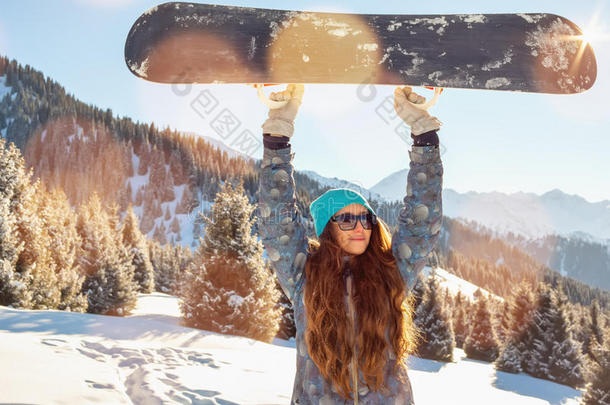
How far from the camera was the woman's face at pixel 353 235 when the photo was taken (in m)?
2.10

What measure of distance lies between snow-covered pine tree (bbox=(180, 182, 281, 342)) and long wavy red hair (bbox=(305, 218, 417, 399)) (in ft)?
36.0

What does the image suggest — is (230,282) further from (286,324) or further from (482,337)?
(482,337)

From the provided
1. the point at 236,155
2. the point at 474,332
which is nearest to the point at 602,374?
the point at 474,332

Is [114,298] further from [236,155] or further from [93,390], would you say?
[236,155]

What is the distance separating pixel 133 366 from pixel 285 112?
5171 mm

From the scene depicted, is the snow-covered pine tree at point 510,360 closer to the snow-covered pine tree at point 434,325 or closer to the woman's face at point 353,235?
the snow-covered pine tree at point 434,325

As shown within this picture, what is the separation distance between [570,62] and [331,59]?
115 centimetres

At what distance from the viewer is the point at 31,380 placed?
3.65 metres

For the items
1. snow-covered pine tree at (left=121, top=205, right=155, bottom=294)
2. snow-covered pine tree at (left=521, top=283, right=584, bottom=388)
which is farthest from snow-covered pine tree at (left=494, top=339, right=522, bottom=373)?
snow-covered pine tree at (left=121, top=205, right=155, bottom=294)

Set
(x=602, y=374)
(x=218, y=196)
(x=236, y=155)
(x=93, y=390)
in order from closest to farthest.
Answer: (x=93, y=390)
(x=602, y=374)
(x=218, y=196)
(x=236, y=155)

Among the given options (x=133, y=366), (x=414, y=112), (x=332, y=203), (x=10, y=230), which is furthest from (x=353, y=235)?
(x=10, y=230)

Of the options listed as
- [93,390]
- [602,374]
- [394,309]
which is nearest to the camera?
[394,309]

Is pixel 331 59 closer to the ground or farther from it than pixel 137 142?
closer to the ground

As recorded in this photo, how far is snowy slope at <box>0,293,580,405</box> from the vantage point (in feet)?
12.5
